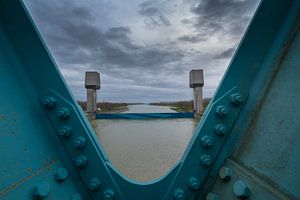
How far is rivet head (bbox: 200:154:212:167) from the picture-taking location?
749 millimetres

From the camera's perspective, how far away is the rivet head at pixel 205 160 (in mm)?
749

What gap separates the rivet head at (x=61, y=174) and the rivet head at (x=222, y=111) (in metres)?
0.81

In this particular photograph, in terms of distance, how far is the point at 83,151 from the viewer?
2.54 feet

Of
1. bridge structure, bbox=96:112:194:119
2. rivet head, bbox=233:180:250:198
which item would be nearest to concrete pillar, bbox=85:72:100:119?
bridge structure, bbox=96:112:194:119

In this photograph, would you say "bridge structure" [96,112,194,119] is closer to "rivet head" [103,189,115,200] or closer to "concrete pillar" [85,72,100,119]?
"concrete pillar" [85,72,100,119]

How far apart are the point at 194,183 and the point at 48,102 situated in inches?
33.4

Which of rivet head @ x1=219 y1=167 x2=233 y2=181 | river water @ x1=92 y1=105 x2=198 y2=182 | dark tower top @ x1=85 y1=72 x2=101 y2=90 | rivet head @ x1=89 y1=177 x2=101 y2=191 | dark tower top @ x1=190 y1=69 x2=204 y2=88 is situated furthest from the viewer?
dark tower top @ x1=85 y1=72 x2=101 y2=90

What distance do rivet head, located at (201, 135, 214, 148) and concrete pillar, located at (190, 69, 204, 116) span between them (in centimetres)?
385

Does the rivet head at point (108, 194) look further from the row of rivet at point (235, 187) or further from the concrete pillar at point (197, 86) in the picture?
the concrete pillar at point (197, 86)

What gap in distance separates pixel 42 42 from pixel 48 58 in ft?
0.25

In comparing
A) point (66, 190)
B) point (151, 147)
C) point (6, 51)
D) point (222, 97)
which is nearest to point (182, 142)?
point (151, 147)

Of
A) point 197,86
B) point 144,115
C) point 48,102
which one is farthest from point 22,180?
point 197,86

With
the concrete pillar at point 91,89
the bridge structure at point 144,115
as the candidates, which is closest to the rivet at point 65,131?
the bridge structure at point 144,115

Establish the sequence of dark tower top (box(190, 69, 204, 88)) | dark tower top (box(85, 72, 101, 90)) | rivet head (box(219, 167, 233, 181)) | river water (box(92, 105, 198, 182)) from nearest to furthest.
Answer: rivet head (box(219, 167, 233, 181)), river water (box(92, 105, 198, 182)), dark tower top (box(190, 69, 204, 88)), dark tower top (box(85, 72, 101, 90))
